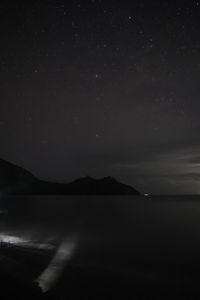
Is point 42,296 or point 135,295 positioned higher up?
point 42,296

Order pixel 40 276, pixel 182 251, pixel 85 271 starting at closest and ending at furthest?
pixel 40 276 → pixel 85 271 → pixel 182 251

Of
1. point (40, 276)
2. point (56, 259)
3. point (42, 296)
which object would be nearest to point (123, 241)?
point (56, 259)

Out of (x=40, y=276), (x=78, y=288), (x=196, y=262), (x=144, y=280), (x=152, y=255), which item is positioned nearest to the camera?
(x=78, y=288)

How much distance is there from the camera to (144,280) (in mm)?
24500

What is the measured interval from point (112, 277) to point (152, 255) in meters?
13.5

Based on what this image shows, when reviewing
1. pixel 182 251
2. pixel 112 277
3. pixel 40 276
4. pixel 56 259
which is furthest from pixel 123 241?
pixel 40 276

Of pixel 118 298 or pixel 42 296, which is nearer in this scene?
pixel 42 296

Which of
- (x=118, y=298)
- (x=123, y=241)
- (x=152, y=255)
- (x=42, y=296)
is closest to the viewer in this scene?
(x=42, y=296)

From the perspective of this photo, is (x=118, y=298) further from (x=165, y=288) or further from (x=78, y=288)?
(x=165, y=288)

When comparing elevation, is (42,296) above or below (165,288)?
above

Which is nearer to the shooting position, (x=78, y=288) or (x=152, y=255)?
(x=78, y=288)

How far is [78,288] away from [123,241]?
30019 millimetres

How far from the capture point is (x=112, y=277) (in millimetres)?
24703

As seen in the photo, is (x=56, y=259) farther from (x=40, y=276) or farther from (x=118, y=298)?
(x=118, y=298)
